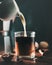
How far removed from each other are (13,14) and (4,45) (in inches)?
6.8

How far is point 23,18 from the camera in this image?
42.7 inches

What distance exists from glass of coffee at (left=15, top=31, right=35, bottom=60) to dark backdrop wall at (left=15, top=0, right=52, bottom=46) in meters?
0.03

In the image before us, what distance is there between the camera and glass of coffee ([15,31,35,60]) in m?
1.07

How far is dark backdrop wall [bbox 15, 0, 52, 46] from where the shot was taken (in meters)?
1.07

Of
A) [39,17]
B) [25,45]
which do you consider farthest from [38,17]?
[25,45]

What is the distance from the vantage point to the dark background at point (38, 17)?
42.1 inches

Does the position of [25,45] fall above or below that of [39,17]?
below

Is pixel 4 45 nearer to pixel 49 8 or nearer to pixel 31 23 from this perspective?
pixel 31 23

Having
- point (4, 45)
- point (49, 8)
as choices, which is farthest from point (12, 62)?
point (49, 8)

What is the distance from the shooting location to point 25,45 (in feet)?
3.55

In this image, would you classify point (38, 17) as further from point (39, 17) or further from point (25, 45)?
point (25, 45)

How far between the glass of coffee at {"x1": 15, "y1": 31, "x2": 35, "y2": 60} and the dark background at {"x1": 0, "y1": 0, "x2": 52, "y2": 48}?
26 mm

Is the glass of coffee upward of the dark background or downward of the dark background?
downward

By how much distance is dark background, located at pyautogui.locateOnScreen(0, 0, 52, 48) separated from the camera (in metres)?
1.07
